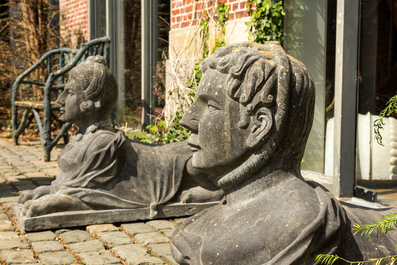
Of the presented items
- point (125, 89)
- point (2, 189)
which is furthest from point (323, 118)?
point (125, 89)

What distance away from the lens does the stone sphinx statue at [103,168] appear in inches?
173

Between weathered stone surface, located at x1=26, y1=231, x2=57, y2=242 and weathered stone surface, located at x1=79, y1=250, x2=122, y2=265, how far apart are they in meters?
0.51

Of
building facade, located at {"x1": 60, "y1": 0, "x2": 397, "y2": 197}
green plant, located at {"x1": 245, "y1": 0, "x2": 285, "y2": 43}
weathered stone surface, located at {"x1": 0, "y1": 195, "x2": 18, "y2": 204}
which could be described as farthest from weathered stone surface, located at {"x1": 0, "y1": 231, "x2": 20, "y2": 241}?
green plant, located at {"x1": 245, "y1": 0, "x2": 285, "y2": 43}

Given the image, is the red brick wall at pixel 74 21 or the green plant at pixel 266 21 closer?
the green plant at pixel 266 21

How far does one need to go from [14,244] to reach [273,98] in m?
2.58

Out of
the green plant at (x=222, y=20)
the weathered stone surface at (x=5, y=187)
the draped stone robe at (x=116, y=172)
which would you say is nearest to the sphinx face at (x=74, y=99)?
the draped stone robe at (x=116, y=172)

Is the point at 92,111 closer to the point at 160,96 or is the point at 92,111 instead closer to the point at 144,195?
the point at 144,195

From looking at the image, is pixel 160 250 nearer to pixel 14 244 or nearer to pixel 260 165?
pixel 14 244

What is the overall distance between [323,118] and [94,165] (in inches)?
106

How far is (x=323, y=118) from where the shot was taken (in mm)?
5852

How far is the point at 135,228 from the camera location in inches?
171

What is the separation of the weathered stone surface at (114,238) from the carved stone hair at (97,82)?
1.09 metres

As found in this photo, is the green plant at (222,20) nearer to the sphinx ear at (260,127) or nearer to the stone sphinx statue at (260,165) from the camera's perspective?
the stone sphinx statue at (260,165)

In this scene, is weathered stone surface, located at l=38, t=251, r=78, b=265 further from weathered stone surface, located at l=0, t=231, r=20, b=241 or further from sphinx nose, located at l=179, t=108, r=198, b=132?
sphinx nose, located at l=179, t=108, r=198, b=132
